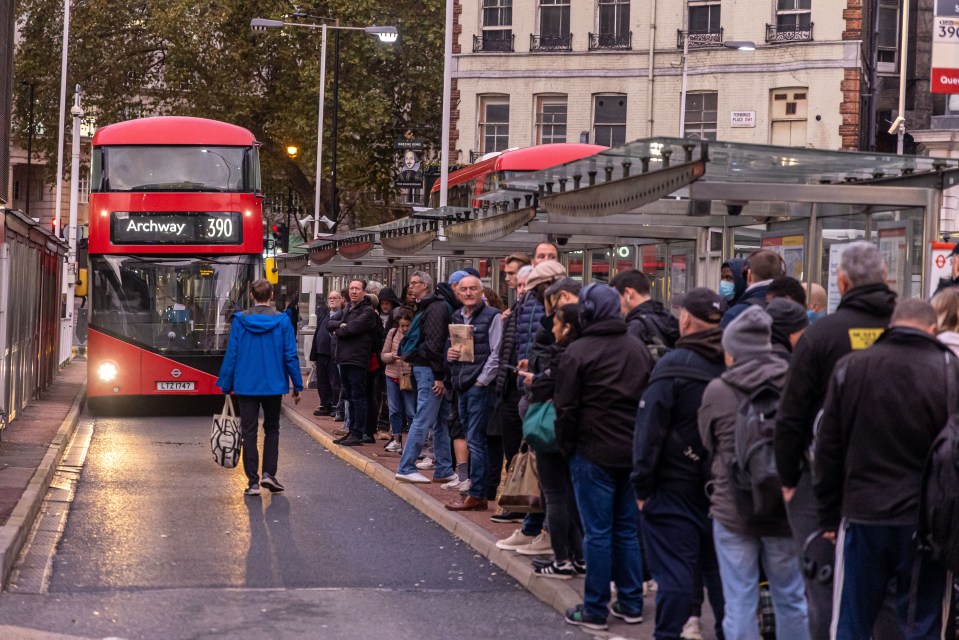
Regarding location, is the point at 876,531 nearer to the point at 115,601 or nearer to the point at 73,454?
the point at 115,601

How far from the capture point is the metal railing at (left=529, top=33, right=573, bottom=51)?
4444 cm

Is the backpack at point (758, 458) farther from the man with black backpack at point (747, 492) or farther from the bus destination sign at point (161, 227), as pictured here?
the bus destination sign at point (161, 227)

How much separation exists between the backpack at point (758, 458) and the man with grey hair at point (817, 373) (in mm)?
95

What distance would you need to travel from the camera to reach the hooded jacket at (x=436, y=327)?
12984 mm

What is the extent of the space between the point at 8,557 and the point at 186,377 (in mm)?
13171

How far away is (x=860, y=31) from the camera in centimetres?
4069

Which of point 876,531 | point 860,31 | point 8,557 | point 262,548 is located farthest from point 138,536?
point 860,31

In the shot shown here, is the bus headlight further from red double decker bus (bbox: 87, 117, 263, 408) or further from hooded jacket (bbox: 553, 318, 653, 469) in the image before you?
hooded jacket (bbox: 553, 318, 653, 469)

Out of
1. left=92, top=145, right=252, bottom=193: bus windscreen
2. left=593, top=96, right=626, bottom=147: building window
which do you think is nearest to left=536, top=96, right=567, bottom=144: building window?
left=593, top=96, right=626, bottom=147: building window

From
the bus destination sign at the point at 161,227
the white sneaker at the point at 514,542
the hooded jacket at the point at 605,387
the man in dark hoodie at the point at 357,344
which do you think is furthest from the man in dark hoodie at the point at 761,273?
the bus destination sign at the point at 161,227

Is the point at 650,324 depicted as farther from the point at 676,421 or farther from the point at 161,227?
the point at 161,227

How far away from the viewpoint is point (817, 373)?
19.7 feet

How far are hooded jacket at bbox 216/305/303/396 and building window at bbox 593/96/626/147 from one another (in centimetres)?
3167

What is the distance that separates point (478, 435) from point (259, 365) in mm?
2343
